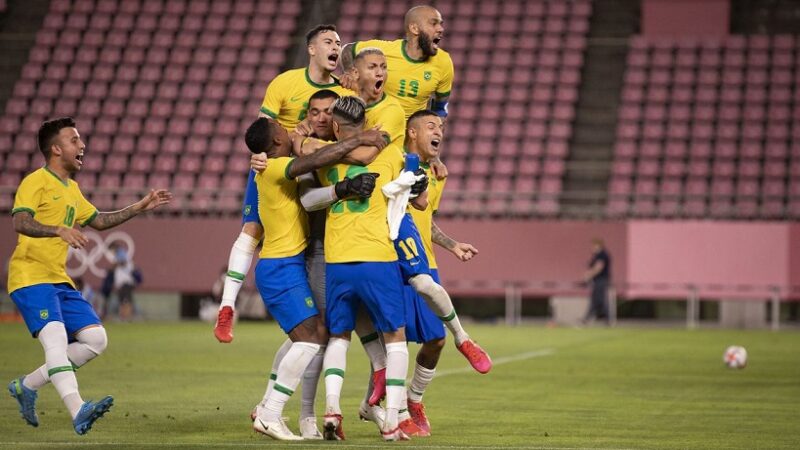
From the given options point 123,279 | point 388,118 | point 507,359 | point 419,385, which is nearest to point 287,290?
point 388,118

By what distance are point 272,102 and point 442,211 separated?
18.7 m

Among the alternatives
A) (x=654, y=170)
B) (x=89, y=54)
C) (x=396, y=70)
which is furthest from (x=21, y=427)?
(x=89, y=54)

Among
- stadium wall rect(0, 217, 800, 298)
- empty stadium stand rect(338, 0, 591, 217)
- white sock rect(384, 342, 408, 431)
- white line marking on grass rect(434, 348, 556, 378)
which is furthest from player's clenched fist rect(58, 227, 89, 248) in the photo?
empty stadium stand rect(338, 0, 591, 217)

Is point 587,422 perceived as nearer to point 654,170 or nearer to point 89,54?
point 654,170

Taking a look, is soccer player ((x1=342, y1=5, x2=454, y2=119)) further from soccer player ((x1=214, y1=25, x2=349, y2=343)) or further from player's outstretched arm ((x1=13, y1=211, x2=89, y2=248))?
player's outstretched arm ((x1=13, y1=211, x2=89, y2=248))

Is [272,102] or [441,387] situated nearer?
[272,102]

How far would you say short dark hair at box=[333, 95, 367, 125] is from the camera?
29.9ft

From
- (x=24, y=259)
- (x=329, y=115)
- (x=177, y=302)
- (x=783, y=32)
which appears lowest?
(x=177, y=302)

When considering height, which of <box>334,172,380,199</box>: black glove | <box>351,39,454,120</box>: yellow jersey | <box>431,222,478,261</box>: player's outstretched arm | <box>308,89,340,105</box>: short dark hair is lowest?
<box>431,222,478,261</box>: player's outstretched arm

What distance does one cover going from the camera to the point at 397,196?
9117mm

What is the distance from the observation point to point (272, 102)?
1027cm

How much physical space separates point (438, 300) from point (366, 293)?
74 centimetres

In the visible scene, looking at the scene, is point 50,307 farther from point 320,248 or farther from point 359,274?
point 359,274

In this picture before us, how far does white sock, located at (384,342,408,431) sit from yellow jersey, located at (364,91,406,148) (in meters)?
1.40
